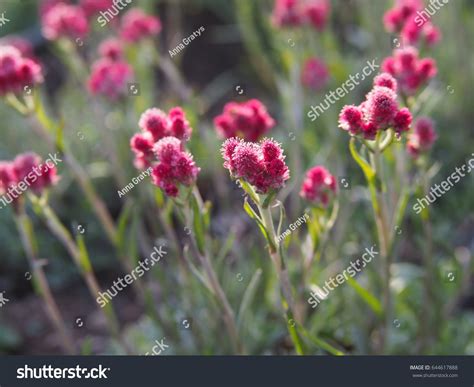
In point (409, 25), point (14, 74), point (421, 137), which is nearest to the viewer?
point (421, 137)

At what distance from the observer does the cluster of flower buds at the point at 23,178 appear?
222 centimetres

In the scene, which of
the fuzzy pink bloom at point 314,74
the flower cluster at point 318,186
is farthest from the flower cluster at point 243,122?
the fuzzy pink bloom at point 314,74

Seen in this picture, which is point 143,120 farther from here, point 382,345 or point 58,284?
point 58,284

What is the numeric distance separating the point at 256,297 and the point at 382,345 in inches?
25.3

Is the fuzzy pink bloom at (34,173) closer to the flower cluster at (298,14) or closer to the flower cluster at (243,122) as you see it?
the flower cluster at (243,122)

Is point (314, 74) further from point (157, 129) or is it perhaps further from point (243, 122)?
point (157, 129)

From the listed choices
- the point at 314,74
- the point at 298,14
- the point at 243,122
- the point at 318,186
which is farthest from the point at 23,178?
the point at 314,74

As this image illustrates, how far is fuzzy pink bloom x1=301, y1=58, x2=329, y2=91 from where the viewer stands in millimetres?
3430

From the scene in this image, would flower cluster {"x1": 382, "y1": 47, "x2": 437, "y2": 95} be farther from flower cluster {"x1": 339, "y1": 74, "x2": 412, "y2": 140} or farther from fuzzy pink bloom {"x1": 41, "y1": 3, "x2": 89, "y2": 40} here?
fuzzy pink bloom {"x1": 41, "y1": 3, "x2": 89, "y2": 40}

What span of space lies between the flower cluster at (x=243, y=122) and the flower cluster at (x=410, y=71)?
0.42m

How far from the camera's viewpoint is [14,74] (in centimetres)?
231

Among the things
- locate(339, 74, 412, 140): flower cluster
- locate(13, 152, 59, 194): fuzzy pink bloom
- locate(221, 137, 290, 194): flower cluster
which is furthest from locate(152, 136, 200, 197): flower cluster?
locate(13, 152, 59, 194): fuzzy pink bloom

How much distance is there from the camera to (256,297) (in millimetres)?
2830

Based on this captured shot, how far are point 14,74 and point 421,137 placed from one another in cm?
134
